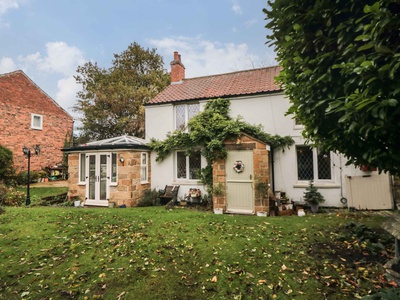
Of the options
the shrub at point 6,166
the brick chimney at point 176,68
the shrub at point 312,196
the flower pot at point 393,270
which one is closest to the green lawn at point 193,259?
the flower pot at point 393,270

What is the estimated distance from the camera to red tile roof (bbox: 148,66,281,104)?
10.7m

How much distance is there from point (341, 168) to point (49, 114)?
22029 millimetres

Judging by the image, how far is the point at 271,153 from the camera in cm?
962

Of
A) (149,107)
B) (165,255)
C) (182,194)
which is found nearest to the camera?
(165,255)

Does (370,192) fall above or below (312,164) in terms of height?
below

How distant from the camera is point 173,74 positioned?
47.1 feet

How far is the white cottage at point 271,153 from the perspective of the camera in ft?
26.9

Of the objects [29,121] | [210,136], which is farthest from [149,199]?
[29,121]

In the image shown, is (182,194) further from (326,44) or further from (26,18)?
(26,18)

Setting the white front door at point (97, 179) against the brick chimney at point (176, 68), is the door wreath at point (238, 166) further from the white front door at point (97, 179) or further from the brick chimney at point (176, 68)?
the brick chimney at point (176, 68)

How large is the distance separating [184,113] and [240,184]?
17.7ft

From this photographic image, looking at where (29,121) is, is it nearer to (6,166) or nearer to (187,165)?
(6,166)

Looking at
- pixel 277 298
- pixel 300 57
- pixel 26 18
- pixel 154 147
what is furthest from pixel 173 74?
pixel 277 298

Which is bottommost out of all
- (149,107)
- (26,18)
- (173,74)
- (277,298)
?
(277,298)
